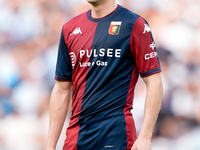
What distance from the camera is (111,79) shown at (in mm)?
2111

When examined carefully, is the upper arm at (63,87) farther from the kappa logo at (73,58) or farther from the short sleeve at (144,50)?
the short sleeve at (144,50)

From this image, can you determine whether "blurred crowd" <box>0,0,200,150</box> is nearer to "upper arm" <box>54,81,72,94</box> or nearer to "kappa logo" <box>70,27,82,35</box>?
"upper arm" <box>54,81,72,94</box>

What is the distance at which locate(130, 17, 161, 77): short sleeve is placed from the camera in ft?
6.80

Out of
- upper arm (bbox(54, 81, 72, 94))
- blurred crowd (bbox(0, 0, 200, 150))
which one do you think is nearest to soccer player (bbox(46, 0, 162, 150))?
upper arm (bbox(54, 81, 72, 94))

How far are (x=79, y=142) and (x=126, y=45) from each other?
0.64 meters

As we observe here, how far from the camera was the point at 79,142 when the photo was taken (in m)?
2.13

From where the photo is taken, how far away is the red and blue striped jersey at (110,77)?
2.08 metres

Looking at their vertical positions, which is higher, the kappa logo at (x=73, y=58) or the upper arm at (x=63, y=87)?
the kappa logo at (x=73, y=58)

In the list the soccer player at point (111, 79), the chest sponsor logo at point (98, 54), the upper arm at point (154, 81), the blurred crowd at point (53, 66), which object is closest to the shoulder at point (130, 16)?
the soccer player at point (111, 79)

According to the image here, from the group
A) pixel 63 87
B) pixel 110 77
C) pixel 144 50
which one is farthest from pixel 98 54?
pixel 63 87

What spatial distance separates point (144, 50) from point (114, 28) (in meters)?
0.24

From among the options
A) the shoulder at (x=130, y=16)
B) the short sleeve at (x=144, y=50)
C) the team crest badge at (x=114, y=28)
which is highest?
the shoulder at (x=130, y=16)

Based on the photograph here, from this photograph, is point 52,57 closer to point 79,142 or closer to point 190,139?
point 190,139

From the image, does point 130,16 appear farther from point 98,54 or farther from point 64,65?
point 64,65
